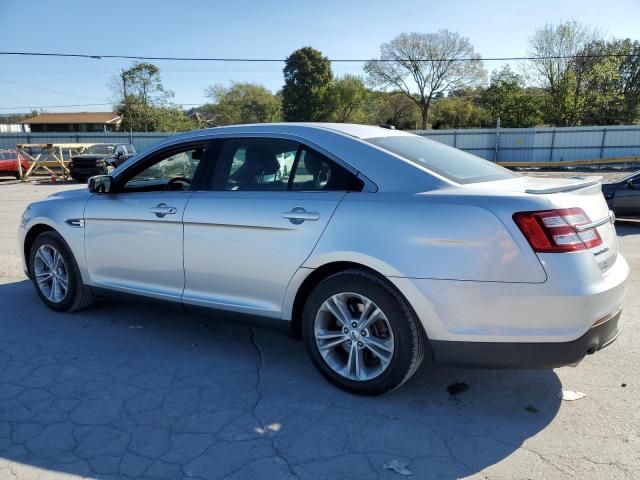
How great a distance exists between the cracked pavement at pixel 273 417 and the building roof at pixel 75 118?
74.8 m

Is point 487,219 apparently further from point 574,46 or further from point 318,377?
point 574,46

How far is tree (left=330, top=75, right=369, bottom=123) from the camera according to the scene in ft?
185

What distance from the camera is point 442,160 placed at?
3457mm

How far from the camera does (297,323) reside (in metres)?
3.46

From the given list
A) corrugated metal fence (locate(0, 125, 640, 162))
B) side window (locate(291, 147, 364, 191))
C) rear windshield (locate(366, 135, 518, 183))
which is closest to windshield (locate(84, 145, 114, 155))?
corrugated metal fence (locate(0, 125, 640, 162))

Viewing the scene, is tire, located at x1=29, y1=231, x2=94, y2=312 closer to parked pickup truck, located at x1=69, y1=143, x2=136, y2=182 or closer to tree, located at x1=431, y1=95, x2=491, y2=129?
parked pickup truck, located at x1=69, y1=143, x2=136, y2=182

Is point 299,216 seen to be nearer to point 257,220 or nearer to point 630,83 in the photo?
point 257,220

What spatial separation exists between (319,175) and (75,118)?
83493 millimetres

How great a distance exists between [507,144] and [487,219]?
99.0 ft

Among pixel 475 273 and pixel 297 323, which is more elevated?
pixel 475 273

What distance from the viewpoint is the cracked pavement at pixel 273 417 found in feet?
8.30

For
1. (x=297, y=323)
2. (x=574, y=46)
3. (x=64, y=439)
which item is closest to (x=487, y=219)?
(x=297, y=323)

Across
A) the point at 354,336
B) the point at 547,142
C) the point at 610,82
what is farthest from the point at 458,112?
the point at 354,336

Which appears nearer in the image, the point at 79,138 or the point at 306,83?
the point at 79,138
